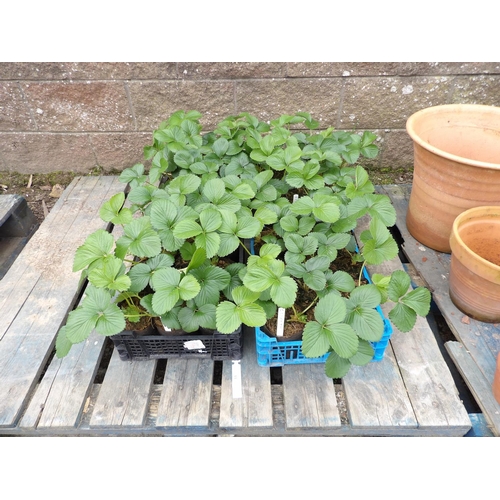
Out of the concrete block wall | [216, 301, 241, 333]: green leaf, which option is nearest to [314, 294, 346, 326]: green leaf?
[216, 301, 241, 333]: green leaf

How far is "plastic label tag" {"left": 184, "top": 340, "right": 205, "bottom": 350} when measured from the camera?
48.0 inches

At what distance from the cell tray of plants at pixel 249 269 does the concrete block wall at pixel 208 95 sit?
69 cm

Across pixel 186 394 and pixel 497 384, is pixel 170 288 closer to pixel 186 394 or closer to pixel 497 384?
pixel 186 394

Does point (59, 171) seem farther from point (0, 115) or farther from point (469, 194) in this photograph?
point (469, 194)

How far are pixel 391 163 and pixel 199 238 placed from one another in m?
1.60

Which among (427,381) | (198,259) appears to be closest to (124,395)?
(198,259)

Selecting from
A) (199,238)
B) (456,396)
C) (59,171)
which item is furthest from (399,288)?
(59,171)

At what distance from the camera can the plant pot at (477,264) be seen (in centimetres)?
125

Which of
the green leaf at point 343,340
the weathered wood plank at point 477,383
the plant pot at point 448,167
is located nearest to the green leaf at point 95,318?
the green leaf at point 343,340

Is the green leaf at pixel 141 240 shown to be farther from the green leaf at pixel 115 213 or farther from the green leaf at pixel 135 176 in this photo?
the green leaf at pixel 135 176

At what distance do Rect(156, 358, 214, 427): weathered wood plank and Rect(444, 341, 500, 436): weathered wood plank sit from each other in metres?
0.85

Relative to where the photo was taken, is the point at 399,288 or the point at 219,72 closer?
the point at 399,288

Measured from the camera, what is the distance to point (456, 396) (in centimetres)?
119

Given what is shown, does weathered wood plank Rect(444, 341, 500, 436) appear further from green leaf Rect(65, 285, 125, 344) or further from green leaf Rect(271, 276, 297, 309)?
green leaf Rect(65, 285, 125, 344)
